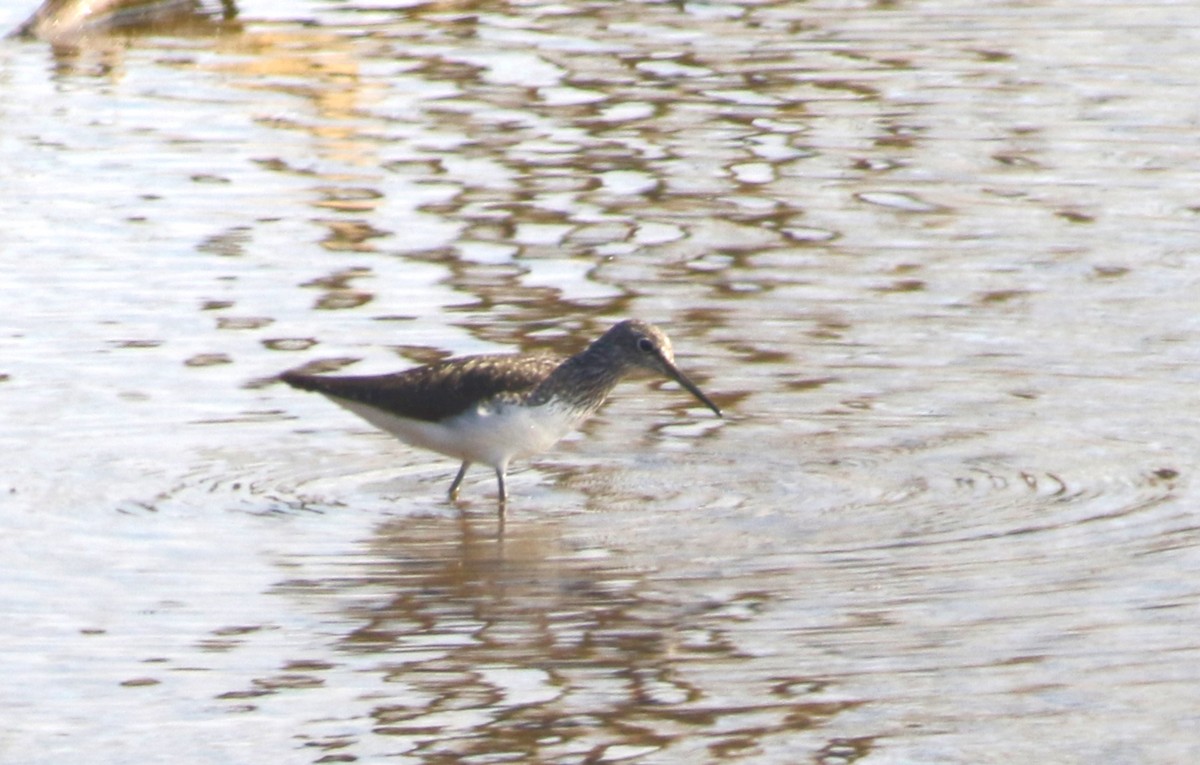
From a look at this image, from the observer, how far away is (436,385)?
30.6 ft

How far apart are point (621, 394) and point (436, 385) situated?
157 centimetres

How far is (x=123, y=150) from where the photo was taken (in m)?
14.6

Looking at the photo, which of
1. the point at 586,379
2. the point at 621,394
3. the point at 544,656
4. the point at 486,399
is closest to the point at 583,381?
the point at 586,379

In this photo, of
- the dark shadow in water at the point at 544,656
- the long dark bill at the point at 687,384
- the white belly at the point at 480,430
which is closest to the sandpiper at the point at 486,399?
the white belly at the point at 480,430

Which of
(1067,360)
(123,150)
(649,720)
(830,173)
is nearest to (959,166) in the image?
(830,173)

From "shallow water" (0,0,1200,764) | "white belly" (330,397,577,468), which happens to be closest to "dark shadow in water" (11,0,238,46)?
"shallow water" (0,0,1200,764)

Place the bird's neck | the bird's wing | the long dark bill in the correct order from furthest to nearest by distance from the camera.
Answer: the long dark bill < the bird's neck < the bird's wing

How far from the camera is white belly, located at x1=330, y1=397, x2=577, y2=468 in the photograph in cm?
923

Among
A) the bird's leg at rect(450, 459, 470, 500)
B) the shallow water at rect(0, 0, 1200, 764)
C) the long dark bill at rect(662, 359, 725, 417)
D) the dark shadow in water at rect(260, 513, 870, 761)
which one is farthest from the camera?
the long dark bill at rect(662, 359, 725, 417)

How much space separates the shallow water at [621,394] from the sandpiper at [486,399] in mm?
255

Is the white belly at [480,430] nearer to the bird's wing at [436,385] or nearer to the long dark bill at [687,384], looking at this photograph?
the bird's wing at [436,385]

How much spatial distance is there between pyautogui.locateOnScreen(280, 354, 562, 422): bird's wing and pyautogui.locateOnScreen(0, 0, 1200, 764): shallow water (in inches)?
16.2

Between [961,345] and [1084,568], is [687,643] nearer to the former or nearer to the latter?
[1084,568]

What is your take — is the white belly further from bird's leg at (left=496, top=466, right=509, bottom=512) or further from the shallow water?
the shallow water
